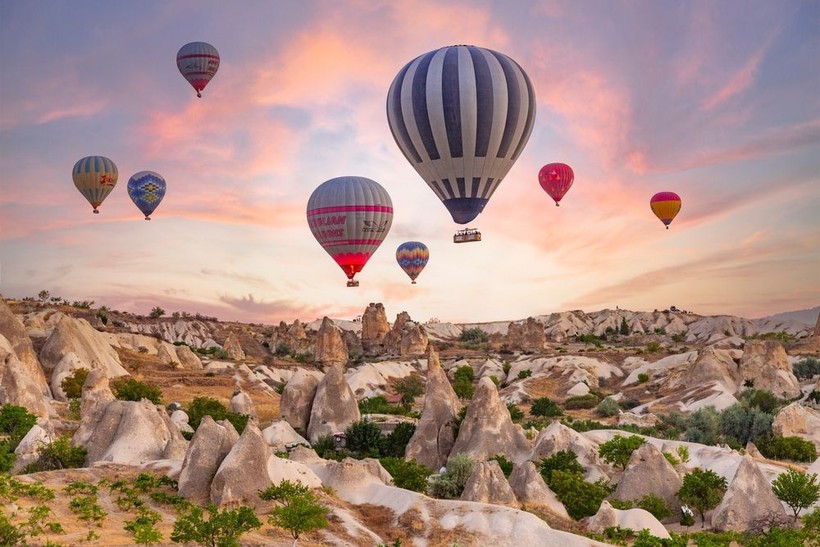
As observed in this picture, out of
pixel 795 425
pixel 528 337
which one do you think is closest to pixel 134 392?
pixel 795 425

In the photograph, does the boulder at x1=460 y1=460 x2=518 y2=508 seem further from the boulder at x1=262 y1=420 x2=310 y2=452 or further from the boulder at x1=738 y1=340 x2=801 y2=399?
the boulder at x1=738 y1=340 x2=801 y2=399

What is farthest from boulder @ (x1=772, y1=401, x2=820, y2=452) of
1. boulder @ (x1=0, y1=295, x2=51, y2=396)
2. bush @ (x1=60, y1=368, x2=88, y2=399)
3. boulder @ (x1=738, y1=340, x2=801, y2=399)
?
boulder @ (x1=0, y1=295, x2=51, y2=396)

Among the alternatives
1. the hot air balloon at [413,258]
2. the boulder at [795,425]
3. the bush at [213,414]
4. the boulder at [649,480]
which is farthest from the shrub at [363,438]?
the hot air balloon at [413,258]

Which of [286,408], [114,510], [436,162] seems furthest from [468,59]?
[114,510]

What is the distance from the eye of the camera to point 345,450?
42.9 meters

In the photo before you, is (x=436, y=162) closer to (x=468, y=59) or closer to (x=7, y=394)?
(x=468, y=59)

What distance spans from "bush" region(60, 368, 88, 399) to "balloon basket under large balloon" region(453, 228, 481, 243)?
26836mm

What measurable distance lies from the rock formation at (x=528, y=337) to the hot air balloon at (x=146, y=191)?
58414 millimetres

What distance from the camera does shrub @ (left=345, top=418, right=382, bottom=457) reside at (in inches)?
1678

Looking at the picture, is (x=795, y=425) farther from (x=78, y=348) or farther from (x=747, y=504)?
(x=78, y=348)

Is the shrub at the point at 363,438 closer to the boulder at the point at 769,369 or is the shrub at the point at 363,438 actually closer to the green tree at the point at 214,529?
the green tree at the point at 214,529

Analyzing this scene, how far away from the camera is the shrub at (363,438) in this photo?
4262cm

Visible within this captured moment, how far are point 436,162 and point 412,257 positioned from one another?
190 feet

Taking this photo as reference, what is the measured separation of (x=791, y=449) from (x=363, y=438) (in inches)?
866
